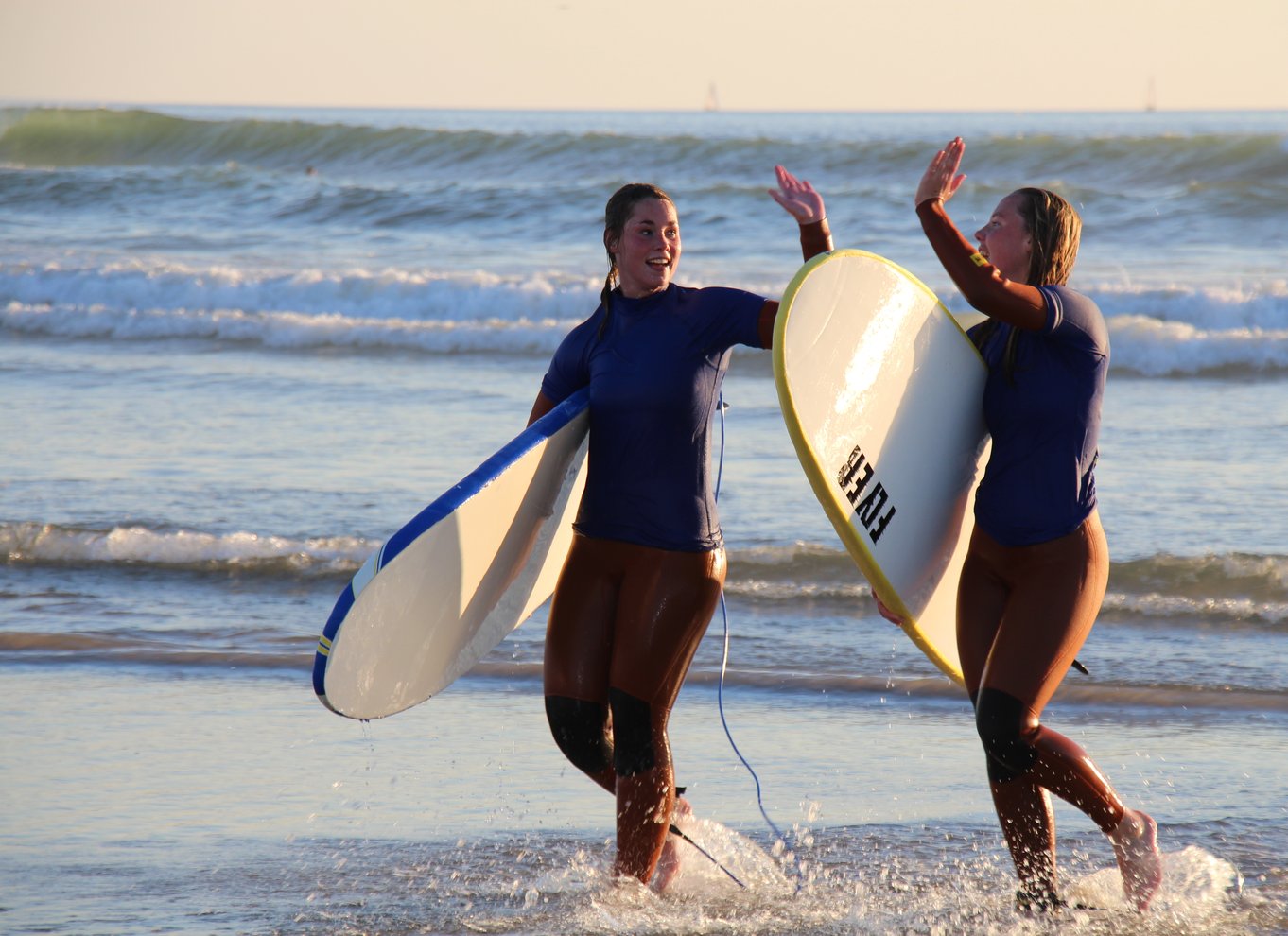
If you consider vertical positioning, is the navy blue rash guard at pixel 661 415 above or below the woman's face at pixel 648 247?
below

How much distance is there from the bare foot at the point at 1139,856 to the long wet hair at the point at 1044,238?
1095 mm

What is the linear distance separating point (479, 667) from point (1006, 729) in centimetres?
286

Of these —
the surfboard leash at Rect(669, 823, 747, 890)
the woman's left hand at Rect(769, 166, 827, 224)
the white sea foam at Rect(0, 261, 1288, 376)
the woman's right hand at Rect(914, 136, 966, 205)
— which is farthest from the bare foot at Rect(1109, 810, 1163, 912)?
the white sea foam at Rect(0, 261, 1288, 376)

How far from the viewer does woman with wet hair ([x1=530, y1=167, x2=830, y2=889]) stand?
356cm

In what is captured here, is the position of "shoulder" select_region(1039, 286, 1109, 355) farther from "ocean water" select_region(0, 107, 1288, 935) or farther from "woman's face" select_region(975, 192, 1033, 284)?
"ocean water" select_region(0, 107, 1288, 935)

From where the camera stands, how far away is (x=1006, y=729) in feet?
11.2

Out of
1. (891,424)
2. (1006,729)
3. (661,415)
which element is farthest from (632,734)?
(891,424)

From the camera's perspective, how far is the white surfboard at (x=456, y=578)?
3590 millimetres

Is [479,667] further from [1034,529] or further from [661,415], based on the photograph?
[1034,529]

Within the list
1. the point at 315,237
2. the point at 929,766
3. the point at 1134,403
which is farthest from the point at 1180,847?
the point at 315,237

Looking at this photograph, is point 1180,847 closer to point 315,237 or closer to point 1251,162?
point 315,237

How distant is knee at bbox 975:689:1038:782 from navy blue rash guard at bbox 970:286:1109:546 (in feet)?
1.20

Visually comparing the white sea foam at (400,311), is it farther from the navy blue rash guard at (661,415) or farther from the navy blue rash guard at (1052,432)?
the navy blue rash guard at (661,415)

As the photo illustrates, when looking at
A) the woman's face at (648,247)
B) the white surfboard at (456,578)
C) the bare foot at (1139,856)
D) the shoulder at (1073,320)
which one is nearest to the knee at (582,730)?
the white surfboard at (456,578)
